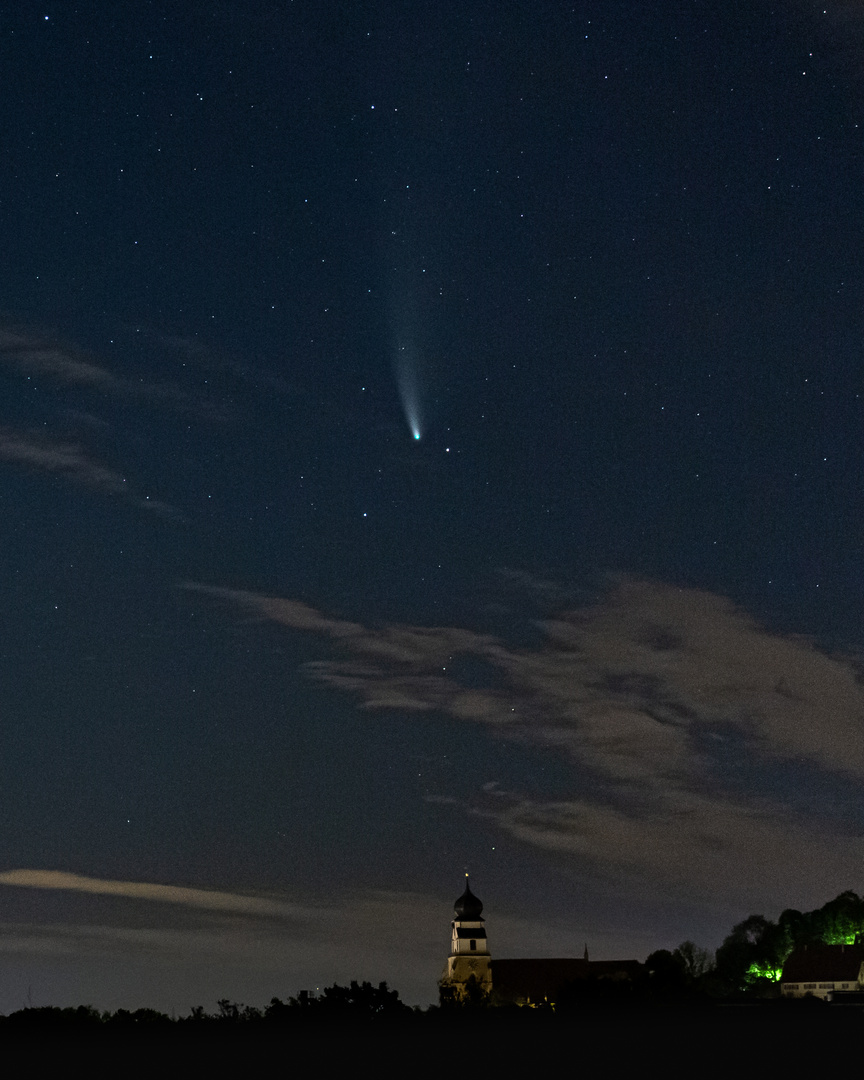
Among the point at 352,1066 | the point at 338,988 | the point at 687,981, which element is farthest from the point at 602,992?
the point at 352,1066

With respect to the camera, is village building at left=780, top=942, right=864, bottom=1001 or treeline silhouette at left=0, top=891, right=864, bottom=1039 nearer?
treeline silhouette at left=0, top=891, right=864, bottom=1039

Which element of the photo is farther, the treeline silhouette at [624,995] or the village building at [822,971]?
the village building at [822,971]

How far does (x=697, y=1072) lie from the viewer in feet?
125

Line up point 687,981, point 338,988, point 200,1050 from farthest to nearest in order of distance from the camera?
point 687,981, point 338,988, point 200,1050

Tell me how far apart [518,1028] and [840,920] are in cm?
11557

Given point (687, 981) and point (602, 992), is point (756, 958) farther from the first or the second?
point (602, 992)

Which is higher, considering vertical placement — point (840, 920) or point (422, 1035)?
point (840, 920)

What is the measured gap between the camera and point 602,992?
137 metres

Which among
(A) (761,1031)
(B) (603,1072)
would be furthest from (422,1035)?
(B) (603,1072)

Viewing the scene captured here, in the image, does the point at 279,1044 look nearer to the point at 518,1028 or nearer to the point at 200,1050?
the point at 200,1050

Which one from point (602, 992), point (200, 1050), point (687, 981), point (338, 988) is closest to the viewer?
point (200, 1050)

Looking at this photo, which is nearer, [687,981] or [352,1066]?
[352,1066]

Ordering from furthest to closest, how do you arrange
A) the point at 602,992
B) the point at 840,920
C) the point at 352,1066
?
1. the point at 840,920
2. the point at 602,992
3. the point at 352,1066

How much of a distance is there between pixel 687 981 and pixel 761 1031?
92.0 meters
